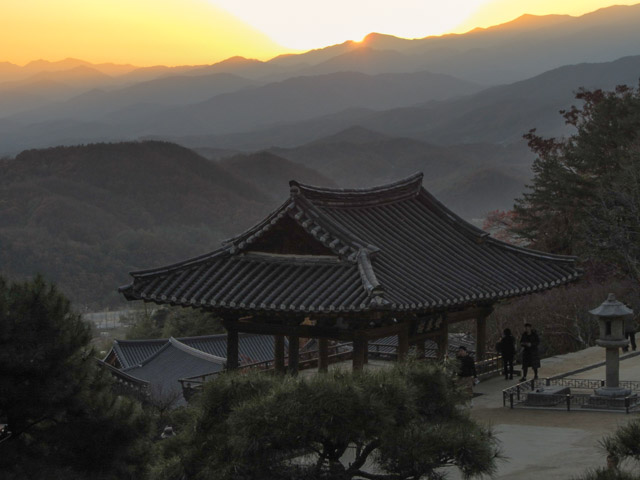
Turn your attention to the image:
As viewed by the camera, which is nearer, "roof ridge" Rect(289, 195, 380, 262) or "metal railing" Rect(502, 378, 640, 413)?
"roof ridge" Rect(289, 195, 380, 262)

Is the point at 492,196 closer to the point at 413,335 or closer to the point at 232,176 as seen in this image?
the point at 232,176

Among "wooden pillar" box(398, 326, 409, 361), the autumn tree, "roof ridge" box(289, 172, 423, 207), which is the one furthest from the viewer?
the autumn tree

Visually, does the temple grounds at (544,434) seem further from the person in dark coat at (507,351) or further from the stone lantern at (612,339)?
the stone lantern at (612,339)

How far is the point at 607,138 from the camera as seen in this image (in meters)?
36.5

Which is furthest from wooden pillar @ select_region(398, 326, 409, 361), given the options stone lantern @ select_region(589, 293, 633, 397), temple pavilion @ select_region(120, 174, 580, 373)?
stone lantern @ select_region(589, 293, 633, 397)

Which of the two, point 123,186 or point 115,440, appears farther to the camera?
point 123,186

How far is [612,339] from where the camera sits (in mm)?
14570

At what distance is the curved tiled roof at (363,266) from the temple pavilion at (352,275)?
21 mm

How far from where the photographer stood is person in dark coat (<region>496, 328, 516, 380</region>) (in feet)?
54.1

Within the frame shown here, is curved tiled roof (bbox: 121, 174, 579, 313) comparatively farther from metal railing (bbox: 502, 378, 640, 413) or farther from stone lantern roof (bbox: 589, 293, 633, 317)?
metal railing (bbox: 502, 378, 640, 413)

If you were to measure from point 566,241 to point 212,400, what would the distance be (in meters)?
30.2

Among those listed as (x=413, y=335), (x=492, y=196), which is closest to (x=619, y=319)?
(x=413, y=335)

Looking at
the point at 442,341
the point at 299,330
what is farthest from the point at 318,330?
the point at 442,341

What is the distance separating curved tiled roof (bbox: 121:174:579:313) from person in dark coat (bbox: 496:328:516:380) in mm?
1038
